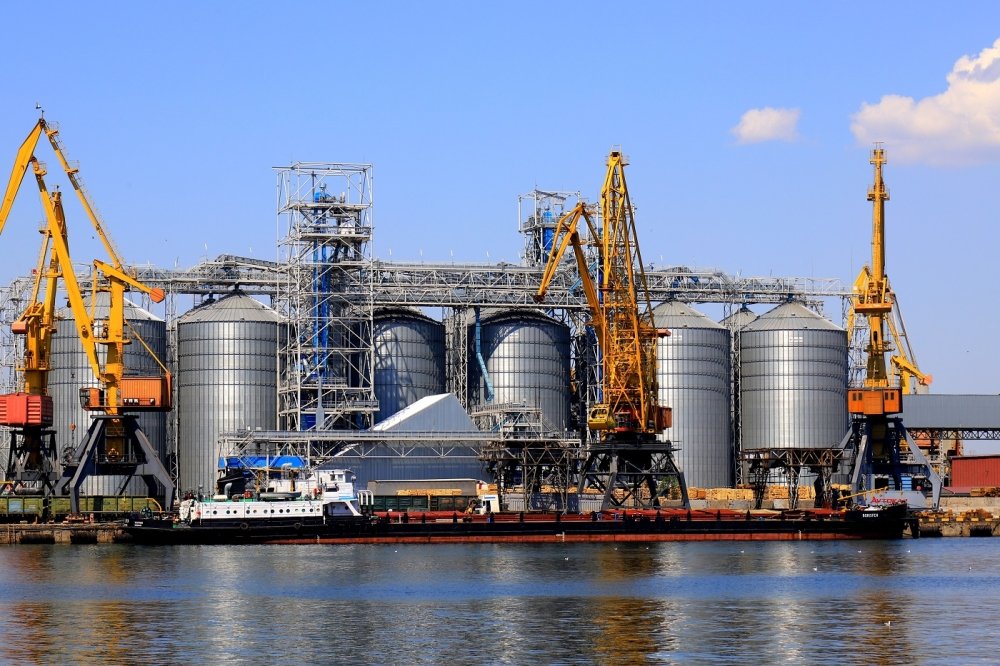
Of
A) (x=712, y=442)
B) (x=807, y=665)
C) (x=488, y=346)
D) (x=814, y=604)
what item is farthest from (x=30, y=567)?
(x=712, y=442)

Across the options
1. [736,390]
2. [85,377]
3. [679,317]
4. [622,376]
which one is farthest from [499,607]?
[736,390]

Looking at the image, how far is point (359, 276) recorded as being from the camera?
162000 millimetres

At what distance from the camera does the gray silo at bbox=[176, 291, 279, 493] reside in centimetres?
16125

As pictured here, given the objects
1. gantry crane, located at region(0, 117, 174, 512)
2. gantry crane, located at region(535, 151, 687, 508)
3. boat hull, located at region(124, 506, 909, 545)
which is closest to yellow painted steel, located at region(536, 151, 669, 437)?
gantry crane, located at region(535, 151, 687, 508)

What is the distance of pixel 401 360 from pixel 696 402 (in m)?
30.1

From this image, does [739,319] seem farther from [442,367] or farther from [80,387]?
[80,387]

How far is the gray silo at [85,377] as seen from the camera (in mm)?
160125

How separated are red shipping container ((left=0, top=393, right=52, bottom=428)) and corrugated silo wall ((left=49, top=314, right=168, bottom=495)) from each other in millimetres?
21020

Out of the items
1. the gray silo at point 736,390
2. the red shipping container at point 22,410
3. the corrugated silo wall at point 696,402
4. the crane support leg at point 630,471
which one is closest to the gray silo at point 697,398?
the corrugated silo wall at point 696,402

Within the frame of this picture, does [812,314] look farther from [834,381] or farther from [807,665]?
[807,665]

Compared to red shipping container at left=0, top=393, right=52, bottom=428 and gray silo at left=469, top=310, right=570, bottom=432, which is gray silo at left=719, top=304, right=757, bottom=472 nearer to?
gray silo at left=469, top=310, right=570, bottom=432

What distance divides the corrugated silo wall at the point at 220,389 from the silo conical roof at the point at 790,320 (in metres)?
50.3

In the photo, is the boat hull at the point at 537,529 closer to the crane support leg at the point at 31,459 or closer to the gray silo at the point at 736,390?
the crane support leg at the point at 31,459

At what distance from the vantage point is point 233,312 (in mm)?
163375
